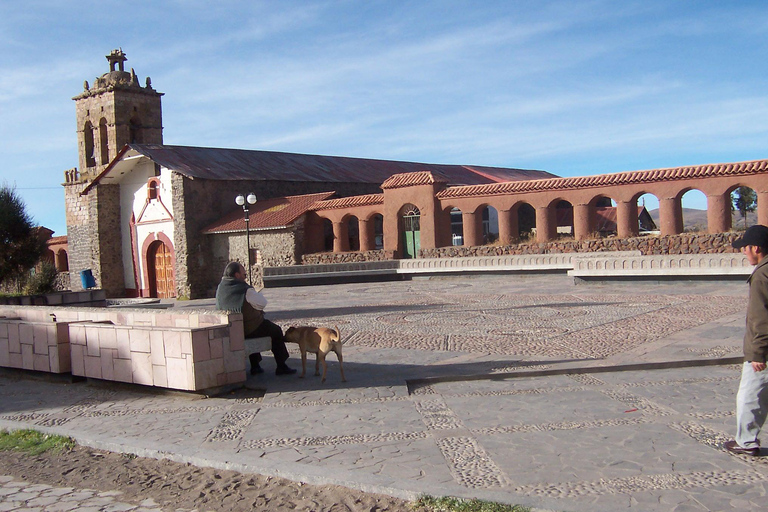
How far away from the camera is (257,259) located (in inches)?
1203

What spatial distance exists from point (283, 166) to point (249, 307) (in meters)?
29.4

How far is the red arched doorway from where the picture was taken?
33.8 metres

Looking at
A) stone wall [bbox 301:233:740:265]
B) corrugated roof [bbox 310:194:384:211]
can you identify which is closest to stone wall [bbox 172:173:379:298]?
corrugated roof [bbox 310:194:384:211]

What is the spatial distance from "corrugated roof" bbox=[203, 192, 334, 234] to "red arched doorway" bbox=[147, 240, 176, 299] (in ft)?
12.1

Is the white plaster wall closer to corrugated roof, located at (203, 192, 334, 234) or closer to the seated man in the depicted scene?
corrugated roof, located at (203, 192, 334, 234)

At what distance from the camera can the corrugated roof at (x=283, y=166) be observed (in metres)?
32.5

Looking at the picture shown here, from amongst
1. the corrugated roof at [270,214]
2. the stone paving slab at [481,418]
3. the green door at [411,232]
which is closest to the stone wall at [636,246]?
the green door at [411,232]

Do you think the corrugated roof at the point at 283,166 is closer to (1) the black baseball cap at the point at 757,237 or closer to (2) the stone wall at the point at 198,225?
(2) the stone wall at the point at 198,225

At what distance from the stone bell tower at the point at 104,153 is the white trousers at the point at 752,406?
3518cm

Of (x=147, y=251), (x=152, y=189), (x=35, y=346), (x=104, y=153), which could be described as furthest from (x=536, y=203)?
(x=104, y=153)

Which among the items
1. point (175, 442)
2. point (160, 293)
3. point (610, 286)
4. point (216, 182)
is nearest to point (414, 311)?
point (610, 286)

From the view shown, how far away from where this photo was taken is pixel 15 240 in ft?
65.1

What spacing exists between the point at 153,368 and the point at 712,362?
20.0 ft

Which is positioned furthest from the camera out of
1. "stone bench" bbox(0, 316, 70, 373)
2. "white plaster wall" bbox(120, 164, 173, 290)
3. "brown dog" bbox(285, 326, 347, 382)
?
"white plaster wall" bbox(120, 164, 173, 290)
